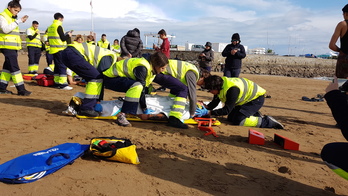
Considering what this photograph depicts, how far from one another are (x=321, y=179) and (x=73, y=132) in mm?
3508

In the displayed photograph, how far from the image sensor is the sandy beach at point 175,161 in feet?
8.25

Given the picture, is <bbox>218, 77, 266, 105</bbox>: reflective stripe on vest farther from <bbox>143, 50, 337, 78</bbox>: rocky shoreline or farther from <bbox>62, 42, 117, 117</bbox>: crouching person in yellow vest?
<bbox>143, 50, 337, 78</bbox>: rocky shoreline

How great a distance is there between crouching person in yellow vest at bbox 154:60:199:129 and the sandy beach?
16.5 inches

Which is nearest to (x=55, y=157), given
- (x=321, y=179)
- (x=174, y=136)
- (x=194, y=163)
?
(x=194, y=163)

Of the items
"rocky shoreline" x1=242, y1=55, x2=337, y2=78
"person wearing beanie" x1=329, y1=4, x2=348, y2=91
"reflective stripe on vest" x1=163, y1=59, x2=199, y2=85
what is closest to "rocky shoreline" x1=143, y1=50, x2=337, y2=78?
"rocky shoreline" x1=242, y1=55, x2=337, y2=78

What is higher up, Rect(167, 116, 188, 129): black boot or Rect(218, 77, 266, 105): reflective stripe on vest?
Rect(218, 77, 266, 105): reflective stripe on vest

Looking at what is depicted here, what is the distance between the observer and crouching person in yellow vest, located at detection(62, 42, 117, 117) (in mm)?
4699

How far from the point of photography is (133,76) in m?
4.47

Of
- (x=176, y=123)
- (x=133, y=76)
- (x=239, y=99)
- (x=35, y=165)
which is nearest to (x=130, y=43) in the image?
(x=133, y=76)

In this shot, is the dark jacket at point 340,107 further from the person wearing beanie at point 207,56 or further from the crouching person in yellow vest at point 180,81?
the person wearing beanie at point 207,56

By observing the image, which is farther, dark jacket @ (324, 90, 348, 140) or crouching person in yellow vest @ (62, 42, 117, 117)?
crouching person in yellow vest @ (62, 42, 117, 117)

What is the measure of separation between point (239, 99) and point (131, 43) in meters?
4.83

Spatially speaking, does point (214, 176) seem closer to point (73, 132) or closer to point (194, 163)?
point (194, 163)

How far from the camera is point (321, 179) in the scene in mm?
2920
